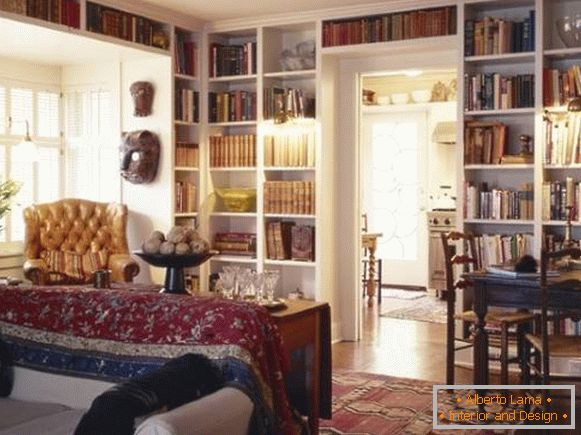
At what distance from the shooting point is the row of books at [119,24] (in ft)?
19.0

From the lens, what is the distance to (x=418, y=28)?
5918 mm

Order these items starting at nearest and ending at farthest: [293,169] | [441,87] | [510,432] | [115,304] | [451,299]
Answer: [115,304] < [510,432] < [451,299] < [293,169] < [441,87]

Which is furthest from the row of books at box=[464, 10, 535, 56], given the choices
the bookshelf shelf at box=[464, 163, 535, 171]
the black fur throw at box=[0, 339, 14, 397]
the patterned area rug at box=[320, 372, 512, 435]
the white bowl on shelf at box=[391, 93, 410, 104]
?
the white bowl on shelf at box=[391, 93, 410, 104]

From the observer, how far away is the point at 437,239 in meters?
9.45

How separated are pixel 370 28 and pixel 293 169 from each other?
1338 millimetres

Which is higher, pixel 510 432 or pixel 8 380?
pixel 8 380

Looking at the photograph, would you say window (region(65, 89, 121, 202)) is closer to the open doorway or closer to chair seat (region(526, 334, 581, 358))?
the open doorway

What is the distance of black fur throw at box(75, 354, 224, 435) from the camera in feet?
7.83

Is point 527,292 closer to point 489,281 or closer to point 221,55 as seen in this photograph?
point 489,281

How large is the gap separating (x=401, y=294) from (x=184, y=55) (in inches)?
172

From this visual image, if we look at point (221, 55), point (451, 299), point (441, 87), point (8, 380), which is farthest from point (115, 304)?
point (441, 87)

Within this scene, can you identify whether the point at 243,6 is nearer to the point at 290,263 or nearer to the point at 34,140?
the point at 290,263

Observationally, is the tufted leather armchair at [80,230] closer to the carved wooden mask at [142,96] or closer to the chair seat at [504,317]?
the carved wooden mask at [142,96]

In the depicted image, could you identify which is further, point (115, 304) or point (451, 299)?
point (451, 299)
